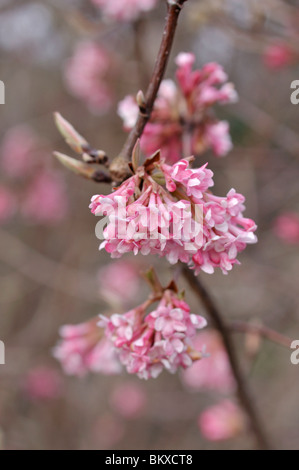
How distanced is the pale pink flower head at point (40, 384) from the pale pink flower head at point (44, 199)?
1265 millimetres

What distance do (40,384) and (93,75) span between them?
2432 millimetres

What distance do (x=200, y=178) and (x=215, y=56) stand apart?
134 inches

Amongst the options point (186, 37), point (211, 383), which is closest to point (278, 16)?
point (186, 37)

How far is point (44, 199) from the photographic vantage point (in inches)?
151

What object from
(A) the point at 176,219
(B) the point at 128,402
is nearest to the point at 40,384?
(B) the point at 128,402

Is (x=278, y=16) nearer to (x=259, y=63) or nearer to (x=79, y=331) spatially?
(x=259, y=63)

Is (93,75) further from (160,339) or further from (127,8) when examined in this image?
(160,339)

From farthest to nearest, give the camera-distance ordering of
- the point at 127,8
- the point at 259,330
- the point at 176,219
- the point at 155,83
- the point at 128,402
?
the point at 128,402
the point at 127,8
the point at 259,330
the point at 155,83
the point at 176,219

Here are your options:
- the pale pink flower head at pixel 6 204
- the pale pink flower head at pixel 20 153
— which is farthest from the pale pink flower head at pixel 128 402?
the pale pink flower head at pixel 20 153

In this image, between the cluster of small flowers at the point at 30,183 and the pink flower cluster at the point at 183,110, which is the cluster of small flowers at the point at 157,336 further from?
the cluster of small flowers at the point at 30,183

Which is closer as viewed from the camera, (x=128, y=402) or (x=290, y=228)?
(x=290, y=228)

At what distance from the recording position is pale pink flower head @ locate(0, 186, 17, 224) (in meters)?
3.74

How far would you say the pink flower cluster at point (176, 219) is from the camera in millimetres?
919

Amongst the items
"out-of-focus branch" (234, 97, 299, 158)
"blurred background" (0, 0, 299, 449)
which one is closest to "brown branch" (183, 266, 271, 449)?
"blurred background" (0, 0, 299, 449)
